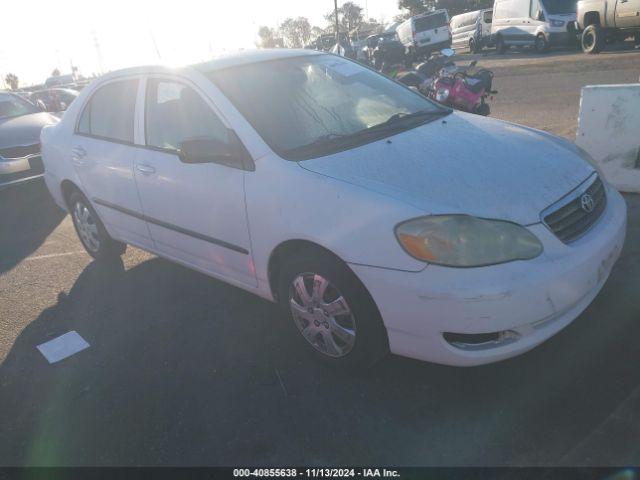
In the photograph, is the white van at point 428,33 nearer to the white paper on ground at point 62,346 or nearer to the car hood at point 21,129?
the car hood at point 21,129

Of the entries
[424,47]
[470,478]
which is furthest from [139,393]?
[424,47]

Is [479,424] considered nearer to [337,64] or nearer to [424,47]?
[337,64]

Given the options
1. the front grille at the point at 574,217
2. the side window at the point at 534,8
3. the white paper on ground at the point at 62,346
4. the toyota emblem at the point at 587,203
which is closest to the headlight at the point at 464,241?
the front grille at the point at 574,217

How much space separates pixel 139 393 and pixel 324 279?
1.30m

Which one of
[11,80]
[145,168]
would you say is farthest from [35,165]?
[11,80]

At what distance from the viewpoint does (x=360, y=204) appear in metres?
2.42

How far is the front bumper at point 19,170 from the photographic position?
696 cm

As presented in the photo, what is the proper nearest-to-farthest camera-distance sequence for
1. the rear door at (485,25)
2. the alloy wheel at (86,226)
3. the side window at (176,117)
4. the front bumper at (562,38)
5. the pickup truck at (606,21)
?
the side window at (176,117), the alloy wheel at (86,226), the pickup truck at (606,21), the front bumper at (562,38), the rear door at (485,25)

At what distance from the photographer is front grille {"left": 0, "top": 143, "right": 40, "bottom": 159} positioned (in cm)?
736

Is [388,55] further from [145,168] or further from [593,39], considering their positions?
[145,168]

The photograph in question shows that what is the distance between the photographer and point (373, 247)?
2.37 m

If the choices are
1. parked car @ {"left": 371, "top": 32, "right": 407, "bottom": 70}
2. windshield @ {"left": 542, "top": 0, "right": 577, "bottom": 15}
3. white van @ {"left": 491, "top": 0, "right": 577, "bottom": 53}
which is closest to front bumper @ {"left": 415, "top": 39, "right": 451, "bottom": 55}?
white van @ {"left": 491, "top": 0, "right": 577, "bottom": 53}

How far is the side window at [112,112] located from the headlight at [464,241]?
8.10 ft

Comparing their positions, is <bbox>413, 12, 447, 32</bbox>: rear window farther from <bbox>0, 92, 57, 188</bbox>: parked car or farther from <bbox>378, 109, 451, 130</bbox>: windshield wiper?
<bbox>378, 109, 451, 130</bbox>: windshield wiper
